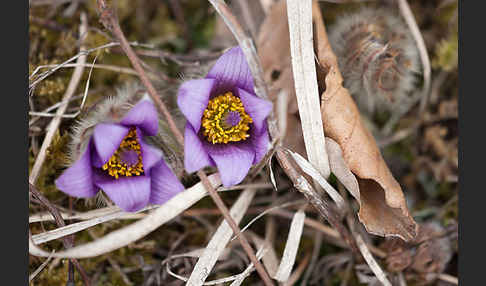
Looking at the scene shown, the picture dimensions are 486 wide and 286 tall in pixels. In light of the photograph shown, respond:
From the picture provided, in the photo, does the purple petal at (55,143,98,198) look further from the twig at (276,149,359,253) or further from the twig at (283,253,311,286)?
the twig at (283,253,311,286)

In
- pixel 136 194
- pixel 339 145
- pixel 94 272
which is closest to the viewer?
pixel 136 194

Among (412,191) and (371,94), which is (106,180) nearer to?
(371,94)

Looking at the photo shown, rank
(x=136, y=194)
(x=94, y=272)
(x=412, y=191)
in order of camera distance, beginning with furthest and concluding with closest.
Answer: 1. (x=412, y=191)
2. (x=94, y=272)
3. (x=136, y=194)

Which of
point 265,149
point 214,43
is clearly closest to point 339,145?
point 265,149

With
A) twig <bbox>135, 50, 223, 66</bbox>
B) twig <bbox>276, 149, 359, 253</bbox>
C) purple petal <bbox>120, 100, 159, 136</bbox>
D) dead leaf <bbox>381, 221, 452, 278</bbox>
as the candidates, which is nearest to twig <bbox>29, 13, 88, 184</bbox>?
twig <bbox>135, 50, 223, 66</bbox>

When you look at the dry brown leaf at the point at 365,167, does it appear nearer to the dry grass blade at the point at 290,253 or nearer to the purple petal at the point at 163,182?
Answer: the dry grass blade at the point at 290,253

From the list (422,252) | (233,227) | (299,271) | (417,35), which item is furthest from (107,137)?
(417,35)
